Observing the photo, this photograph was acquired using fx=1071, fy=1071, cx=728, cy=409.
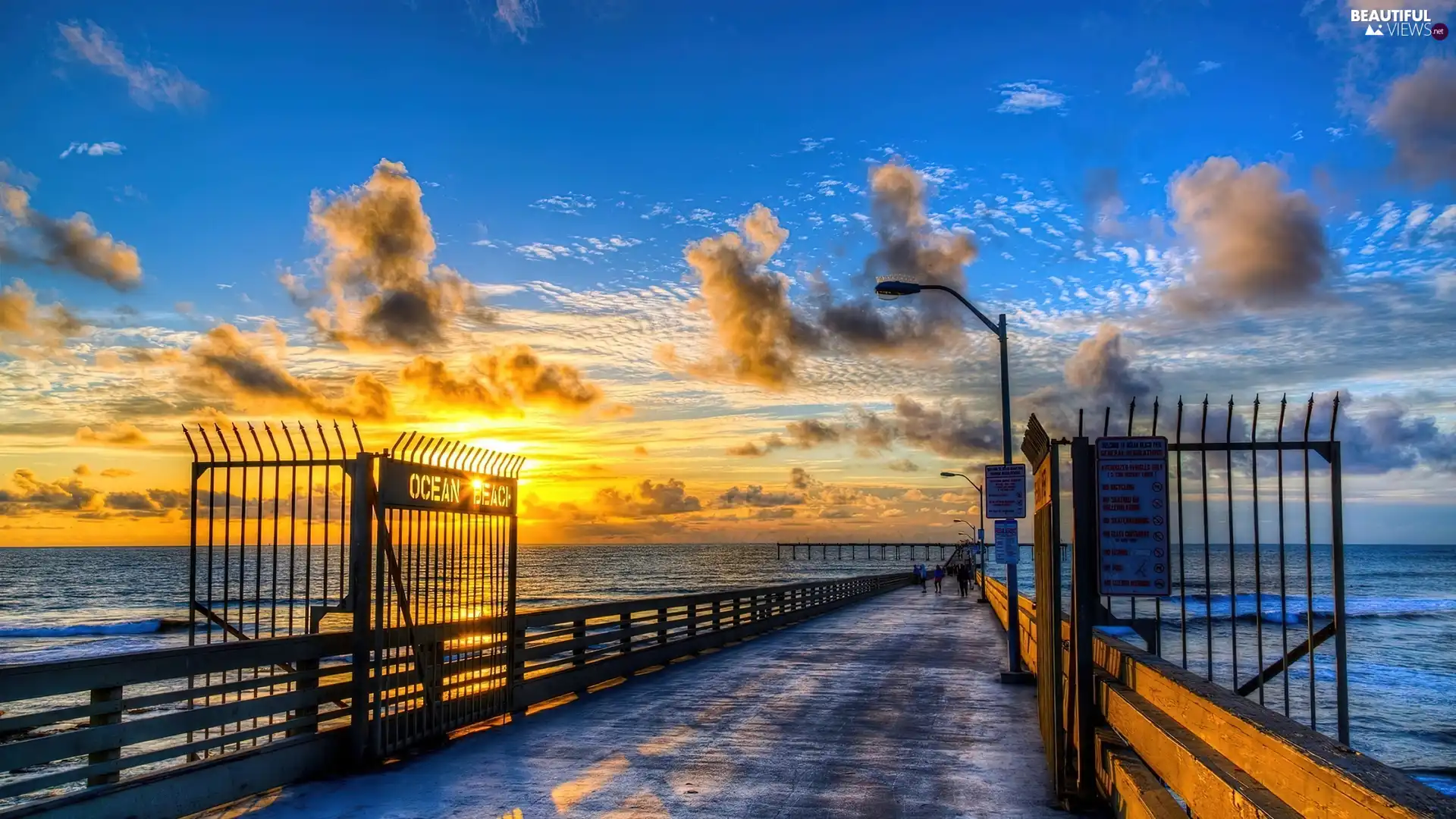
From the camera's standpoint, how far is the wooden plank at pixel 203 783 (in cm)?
679

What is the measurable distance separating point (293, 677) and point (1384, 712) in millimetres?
26093

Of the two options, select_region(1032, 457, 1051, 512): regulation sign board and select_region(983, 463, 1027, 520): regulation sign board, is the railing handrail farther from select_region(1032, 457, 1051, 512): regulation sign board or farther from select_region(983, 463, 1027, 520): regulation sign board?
select_region(1032, 457, 1051, 512): regulation sign board

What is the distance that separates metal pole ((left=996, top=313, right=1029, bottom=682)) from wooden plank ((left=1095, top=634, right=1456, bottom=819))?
1162 cm

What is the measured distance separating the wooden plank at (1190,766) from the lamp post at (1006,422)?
10.9m

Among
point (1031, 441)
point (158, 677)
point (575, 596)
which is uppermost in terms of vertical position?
point (1031, 441)

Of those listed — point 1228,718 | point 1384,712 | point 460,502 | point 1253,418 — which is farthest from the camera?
point 1384,712

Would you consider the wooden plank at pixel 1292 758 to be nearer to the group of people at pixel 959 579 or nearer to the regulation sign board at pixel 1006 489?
the regulation sign board at pixel 1006 489

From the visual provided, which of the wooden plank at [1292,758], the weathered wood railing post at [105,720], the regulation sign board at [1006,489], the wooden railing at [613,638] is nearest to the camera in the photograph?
the wooden plank at [1292,758]

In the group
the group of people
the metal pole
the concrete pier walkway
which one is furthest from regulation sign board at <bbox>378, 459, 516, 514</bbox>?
the group of people

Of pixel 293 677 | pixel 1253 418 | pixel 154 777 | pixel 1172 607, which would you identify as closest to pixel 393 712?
pixel 293 677

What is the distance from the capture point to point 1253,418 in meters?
6.57

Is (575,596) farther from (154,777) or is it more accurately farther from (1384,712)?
(154,777)

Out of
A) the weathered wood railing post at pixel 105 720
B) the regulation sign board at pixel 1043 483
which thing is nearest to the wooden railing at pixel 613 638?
the weathered wood railing post at pixel 105 720

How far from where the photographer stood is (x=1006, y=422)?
68.4ft
